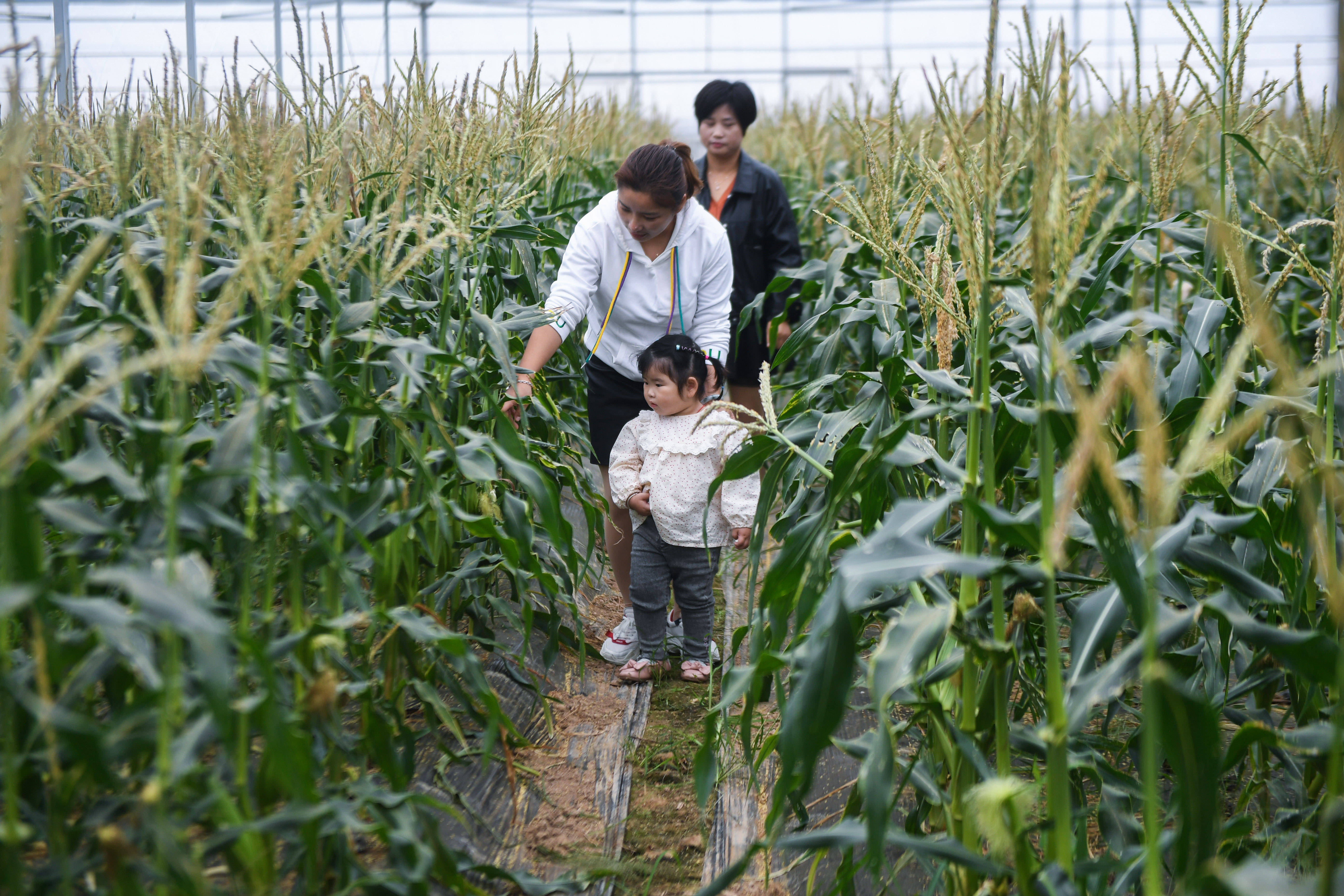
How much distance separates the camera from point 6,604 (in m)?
0.97

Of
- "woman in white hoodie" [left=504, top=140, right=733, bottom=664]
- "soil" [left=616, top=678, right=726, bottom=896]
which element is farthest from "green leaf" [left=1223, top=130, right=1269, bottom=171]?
"soil" [left=616, top=678, right=726, bottom=896]

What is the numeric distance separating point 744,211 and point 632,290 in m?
1.19

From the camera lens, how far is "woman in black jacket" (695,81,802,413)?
4.06 m

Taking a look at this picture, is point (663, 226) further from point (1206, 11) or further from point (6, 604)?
point (1206, 11)

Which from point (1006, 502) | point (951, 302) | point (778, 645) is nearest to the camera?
point (778, 645)

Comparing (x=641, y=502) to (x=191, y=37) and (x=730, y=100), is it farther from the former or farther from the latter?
(x=191, y=37)

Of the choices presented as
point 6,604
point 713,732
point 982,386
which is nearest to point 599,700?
point 713,732

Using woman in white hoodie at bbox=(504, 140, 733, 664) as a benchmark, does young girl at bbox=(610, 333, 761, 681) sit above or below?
below

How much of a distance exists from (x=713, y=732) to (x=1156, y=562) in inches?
31.3

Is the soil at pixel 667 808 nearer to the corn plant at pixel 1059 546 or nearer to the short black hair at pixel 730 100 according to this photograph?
the corn plant at pixel 1059 546

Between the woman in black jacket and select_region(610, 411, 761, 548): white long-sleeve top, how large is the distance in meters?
1.08

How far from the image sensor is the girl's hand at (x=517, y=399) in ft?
8.05

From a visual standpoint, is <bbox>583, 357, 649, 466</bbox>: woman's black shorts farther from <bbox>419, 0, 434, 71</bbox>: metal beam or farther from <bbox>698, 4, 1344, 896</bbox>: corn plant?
<bbox>419, 0, 434, 71</bbox>: metal beam

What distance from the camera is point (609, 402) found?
127 inches
